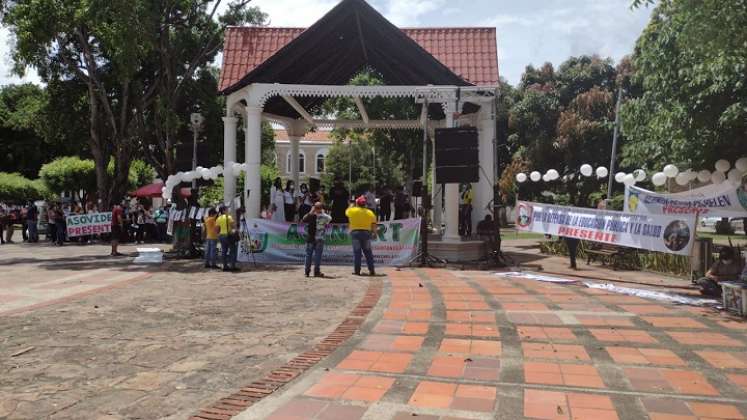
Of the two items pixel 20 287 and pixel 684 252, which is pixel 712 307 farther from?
pixel 20 287

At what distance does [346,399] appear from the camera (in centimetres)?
436

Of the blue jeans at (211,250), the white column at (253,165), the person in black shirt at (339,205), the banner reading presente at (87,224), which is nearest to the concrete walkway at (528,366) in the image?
the blue jeans at (211,250)

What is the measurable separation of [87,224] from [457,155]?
14.5m

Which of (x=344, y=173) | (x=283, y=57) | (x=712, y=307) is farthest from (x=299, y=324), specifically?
(x=344, y=173)

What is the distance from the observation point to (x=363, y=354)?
18.3 feet

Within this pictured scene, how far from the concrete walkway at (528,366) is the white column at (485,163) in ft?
24.6

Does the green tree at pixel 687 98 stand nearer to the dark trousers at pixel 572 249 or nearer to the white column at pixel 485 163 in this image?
the dark trousers at pixel 572 249

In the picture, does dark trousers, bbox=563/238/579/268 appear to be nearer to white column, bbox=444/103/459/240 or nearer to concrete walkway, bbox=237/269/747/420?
white column, bbox=444/103/459/240

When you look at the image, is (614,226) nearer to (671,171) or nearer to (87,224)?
(671,171)

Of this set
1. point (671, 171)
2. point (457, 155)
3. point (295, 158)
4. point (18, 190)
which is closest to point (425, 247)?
point (457, 155)

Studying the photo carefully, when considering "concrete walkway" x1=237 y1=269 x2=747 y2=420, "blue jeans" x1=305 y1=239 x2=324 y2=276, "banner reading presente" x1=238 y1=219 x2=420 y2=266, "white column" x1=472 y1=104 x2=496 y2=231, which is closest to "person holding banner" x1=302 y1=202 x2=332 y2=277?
"blue jeans" x1=305 y1=239 x2=324 y2=276

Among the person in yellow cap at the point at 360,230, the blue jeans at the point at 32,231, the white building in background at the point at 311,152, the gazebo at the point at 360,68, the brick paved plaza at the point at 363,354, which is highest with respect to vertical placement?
the white building in background at the point at 311,152

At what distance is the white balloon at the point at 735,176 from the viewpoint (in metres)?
12.8

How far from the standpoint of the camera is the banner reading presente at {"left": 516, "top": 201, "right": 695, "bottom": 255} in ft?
35.4
